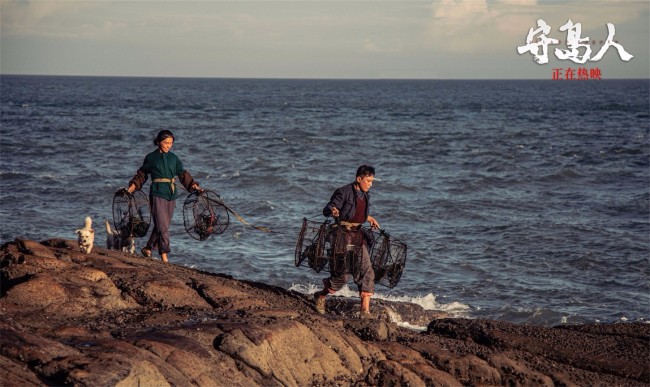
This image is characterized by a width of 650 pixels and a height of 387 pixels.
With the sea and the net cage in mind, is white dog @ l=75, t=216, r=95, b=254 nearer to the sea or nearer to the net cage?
the net cage

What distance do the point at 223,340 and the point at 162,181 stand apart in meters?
4.54

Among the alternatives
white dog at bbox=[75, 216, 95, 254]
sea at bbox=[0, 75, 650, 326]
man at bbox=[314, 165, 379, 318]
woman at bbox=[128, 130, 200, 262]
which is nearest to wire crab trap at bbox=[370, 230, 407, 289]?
man at bbox=[314, 165, 379, 318]

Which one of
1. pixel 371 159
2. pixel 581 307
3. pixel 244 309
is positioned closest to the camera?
pixel 244 309

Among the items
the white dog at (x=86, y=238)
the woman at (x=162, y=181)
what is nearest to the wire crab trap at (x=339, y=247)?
the woman at (x=162, y=181)

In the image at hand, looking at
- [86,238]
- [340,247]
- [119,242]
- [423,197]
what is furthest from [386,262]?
[423,197]

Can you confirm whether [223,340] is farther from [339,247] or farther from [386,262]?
[386,262]

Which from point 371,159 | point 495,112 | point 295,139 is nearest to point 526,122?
point 495,112

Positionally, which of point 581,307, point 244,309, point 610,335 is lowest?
point 581,307

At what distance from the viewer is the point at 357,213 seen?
36.8 ft

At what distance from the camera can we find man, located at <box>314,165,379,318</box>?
11109 mm

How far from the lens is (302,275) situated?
18484mm

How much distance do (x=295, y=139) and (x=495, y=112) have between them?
3928 cm

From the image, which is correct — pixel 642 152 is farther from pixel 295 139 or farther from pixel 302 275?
pixel 302 275

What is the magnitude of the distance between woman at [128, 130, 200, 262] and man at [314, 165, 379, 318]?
2429 mm
